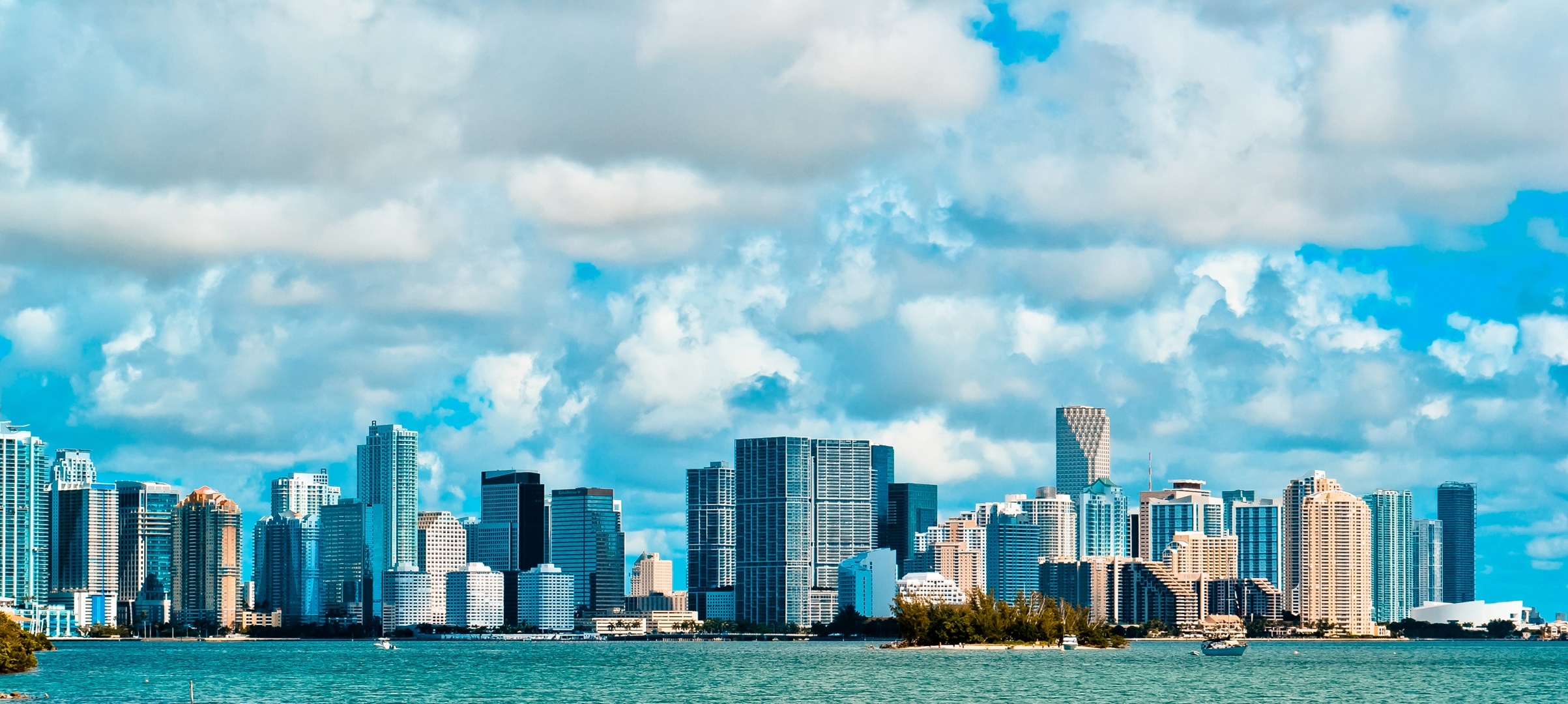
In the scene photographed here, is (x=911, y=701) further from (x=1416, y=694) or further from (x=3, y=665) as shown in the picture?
(x=3, y=665)

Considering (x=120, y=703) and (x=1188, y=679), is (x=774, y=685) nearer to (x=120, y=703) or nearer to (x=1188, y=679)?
(x=1188, y=679)

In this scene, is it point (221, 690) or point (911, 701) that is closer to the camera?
point (911, 701)

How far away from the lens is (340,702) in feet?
508

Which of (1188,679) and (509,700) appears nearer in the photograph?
(509,700)

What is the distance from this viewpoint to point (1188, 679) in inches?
7638

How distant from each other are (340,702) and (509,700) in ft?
43.5

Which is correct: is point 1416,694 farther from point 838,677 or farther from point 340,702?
point 340,702

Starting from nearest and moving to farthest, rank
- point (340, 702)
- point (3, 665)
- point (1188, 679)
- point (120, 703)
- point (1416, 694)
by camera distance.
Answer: point (120, 703) < point (340, 702) < point (1416, 694) < point (3, 665) < point (1188, 679)

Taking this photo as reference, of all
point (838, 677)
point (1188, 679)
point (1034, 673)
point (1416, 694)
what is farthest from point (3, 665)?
point (1416, 694)

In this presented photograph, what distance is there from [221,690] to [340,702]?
74.4 ft

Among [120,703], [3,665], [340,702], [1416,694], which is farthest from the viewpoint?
[3,665]

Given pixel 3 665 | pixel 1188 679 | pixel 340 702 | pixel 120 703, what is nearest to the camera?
pixel 120 703

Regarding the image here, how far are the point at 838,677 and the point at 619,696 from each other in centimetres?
3829

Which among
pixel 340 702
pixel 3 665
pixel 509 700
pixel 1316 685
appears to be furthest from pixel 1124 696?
pixel 3 665
